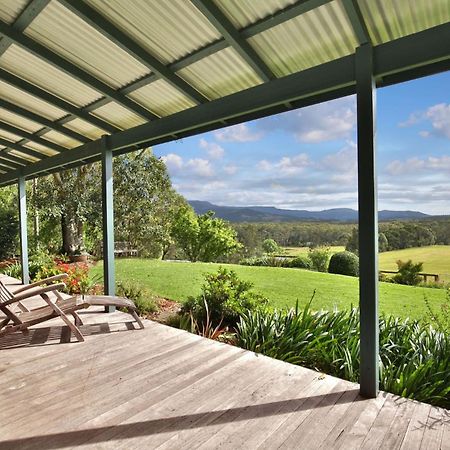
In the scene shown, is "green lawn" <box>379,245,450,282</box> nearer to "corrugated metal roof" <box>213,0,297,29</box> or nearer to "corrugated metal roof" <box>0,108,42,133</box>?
"corrugated metal roof" <box>213,0,297,29</box>

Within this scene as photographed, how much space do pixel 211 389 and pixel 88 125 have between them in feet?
14.3

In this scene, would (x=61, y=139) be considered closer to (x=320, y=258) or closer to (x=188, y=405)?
(x=188, y=405)

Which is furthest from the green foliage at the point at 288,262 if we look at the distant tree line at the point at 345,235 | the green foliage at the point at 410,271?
the green foliage at the point at 410,271

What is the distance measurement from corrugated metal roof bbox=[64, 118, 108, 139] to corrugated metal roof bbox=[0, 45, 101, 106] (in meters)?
0.60

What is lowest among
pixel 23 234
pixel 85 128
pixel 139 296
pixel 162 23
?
pixel 139 296

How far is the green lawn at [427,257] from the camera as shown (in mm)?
10812

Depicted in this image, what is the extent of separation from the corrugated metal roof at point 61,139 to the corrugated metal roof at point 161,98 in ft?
7.11

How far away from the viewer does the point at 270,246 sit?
85.3 ft

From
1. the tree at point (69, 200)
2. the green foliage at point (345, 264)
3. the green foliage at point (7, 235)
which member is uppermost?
the tree at point (69, 200)

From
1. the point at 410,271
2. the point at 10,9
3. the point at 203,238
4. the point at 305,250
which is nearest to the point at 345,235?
the point at 305,250

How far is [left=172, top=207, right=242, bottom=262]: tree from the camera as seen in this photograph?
25531 millimetres

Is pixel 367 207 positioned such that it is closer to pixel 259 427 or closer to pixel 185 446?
pixel 259 427

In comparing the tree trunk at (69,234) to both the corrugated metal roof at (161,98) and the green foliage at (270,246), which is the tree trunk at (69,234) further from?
the green foliage at (270,246)

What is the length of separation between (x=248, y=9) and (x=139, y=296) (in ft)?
18.2
